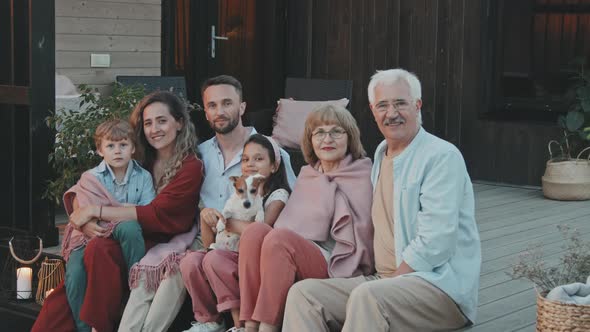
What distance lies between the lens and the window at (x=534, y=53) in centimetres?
782

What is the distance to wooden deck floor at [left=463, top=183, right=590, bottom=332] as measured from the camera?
425 centimetres

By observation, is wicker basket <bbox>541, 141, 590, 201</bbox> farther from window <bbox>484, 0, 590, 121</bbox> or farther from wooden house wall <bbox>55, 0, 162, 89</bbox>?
wooden house wall <bbox>55, 0, 162, 89</bbox>

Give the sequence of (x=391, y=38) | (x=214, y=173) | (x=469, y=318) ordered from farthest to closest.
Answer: (x=391, y=38)
(x=214, y=173)
(x=469, y=318)

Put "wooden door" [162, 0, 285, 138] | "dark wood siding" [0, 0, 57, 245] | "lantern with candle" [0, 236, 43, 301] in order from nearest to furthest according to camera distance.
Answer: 1. "lantern with candle" [0, 236, 43, 301]
2. "dark wood siding" [0, 0, 57, 245]
3. "wooden door" [162, 0, 285, 138]

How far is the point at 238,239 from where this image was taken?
421 centimetres

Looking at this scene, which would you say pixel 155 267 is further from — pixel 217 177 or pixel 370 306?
pixel 370 306

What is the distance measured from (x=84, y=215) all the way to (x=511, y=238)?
2617 mm

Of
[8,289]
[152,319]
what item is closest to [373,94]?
[152,319]

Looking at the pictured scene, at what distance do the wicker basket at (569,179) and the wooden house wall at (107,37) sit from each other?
308 centimetres

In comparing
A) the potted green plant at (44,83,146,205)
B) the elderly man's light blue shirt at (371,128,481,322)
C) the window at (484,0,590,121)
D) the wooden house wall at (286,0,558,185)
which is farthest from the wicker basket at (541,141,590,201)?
the elderly man's light blue shirt at (371,128,481,322)

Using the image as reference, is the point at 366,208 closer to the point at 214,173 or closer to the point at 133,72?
the point at 214,173

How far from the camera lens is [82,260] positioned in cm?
441

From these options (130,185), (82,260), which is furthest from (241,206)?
(82,260)

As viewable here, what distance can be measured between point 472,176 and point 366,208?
14.7 ft
